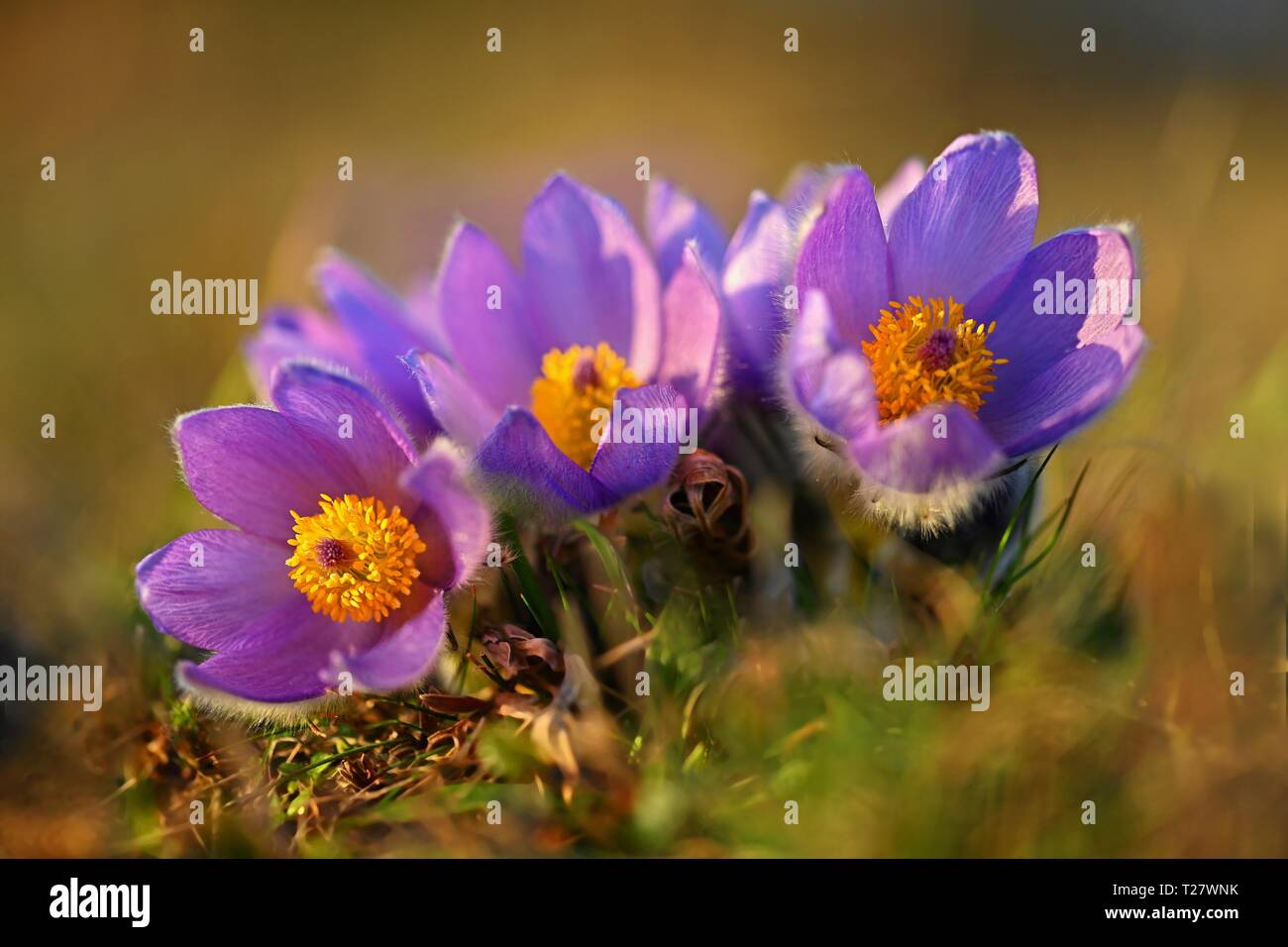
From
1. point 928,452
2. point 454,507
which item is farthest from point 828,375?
point 454,507

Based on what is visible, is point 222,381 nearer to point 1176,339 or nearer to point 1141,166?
point 1176,339

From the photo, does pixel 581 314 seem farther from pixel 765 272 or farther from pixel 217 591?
pixel 217 591

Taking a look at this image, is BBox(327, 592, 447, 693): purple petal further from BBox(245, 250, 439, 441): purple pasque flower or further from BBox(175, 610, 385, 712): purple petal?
BBox(245, 250, 439, 441): purple pasque flower

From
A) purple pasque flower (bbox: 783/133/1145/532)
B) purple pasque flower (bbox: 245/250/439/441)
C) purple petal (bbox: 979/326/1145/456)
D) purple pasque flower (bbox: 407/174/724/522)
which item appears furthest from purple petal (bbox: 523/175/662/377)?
purple petal (bbox: 979/326/1145/456)
